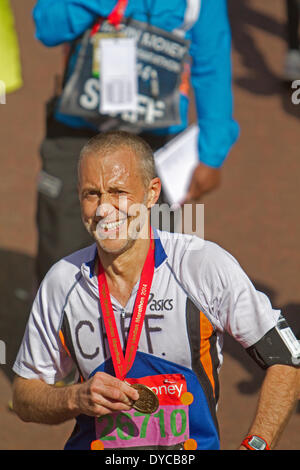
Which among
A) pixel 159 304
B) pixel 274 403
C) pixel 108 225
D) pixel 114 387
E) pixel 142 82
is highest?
pixel 142 82

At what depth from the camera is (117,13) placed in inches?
183

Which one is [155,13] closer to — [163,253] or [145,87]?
[145,87]

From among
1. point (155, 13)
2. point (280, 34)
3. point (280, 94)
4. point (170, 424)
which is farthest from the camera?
point (280, 34)

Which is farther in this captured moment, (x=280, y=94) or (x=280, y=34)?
(x=280, y=34)

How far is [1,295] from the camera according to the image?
6.32 metres

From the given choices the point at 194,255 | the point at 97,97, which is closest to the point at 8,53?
the point at 97,97

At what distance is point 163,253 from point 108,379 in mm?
518

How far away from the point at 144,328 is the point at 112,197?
450 mm

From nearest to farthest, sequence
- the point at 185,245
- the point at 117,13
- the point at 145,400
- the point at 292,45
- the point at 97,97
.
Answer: the point at 145,400
the point at 185,245
the point at 117,13
the point at 97,97
the point at 292,45

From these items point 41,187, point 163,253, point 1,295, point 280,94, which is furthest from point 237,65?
point 163,253

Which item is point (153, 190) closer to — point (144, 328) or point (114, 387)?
point (144, 328)

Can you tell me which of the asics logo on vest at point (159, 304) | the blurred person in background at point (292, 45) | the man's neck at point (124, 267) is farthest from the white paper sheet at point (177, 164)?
the blurred person in background at point (292, 45)

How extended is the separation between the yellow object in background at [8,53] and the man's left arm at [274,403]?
229cm

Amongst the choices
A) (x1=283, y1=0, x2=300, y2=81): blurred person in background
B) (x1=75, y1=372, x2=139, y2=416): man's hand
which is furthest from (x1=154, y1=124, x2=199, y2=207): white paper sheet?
(x1=283, y1=0, x2=300, y2=81): blurred person in background
